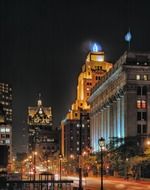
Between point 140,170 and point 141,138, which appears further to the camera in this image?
point 141,138

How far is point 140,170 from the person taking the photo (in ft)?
409

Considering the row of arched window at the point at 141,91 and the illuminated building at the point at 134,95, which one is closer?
the illuminated building at the point at 134,95

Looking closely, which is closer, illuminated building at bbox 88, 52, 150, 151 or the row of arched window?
illuminated building at bbox 88, 52, 150, 151

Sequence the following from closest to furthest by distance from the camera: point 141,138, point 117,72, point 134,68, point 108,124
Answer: point 141,138, point 134,68, point 117,72, point 108,124

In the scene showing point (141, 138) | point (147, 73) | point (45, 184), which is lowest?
point (45, 184)

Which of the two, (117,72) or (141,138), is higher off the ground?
(117,72)

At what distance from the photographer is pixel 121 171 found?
138250mm

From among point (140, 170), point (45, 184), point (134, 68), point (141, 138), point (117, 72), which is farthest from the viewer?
point (117, 72)

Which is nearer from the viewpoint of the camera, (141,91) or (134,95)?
A: (134,95)

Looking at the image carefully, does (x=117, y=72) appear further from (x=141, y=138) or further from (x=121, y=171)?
(x=121, y=171)

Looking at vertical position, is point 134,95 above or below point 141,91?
below

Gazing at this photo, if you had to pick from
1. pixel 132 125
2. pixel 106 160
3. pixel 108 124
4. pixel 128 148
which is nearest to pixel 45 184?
pixel 128 148

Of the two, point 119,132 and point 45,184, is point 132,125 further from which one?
point 45,184

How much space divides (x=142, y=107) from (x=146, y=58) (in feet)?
49.8
